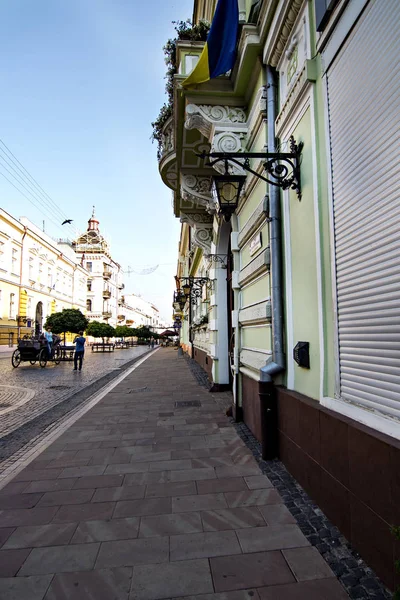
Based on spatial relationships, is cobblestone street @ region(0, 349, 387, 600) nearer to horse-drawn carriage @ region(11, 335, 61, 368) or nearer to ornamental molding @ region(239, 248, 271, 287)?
ornamental molding @ region(239, 248, 271, 287)

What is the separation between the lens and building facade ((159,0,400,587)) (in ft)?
7.53

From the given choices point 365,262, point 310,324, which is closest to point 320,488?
Result: point 310,324

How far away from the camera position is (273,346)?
4359mm

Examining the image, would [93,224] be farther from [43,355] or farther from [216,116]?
[216,116]

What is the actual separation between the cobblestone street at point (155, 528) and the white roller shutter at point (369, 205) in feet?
3.80

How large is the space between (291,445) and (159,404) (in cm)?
440

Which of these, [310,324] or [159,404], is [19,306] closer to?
[159,404]

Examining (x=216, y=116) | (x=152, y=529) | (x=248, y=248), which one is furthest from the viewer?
(x=216, y=116)

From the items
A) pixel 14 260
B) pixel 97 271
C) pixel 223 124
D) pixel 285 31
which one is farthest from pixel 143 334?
pixel 285 31

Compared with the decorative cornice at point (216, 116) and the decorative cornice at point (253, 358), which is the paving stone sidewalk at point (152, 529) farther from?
the decorative cornice at point (216, 116)

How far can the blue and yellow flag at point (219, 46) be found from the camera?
5117mm

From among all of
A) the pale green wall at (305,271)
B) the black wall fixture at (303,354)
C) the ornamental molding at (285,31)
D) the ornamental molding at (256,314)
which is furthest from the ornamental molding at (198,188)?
the black wall fixture at (303,354)

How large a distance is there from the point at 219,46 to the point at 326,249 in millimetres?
3895

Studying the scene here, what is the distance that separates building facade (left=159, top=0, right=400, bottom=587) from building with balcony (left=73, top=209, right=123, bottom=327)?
2371 inches
